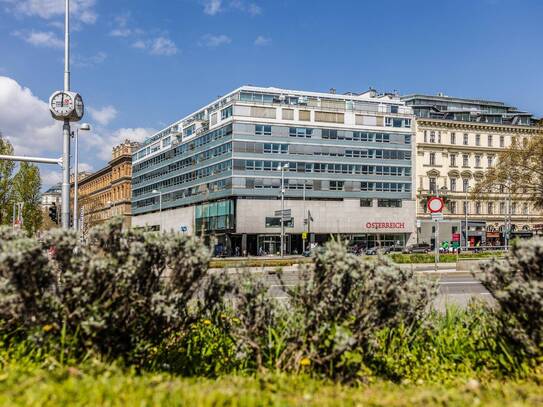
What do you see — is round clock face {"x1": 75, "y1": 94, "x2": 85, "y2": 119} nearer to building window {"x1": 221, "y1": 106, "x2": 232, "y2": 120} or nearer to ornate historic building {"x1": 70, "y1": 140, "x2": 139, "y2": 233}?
building window {"x1": 221, "y1": 106, "x2": 232, "y2": 120}

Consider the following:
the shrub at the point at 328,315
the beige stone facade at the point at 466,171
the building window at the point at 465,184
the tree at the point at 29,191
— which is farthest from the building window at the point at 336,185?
the shrub at the point at 328,315

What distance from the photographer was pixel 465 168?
78812 mm

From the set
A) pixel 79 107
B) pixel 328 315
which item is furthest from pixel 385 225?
pixel 328 315

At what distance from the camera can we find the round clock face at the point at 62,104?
13.6 meters

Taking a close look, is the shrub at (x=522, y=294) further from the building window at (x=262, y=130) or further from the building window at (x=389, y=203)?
the building window at (x=389, y=203)

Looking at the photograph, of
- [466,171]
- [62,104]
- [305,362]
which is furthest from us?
[466,171]

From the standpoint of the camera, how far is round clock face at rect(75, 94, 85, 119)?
Result: 13738 mm

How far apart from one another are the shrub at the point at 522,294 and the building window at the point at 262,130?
2255 inches

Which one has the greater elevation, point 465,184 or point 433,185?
point 465,184

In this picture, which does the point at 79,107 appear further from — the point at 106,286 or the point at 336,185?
the point at 336,185

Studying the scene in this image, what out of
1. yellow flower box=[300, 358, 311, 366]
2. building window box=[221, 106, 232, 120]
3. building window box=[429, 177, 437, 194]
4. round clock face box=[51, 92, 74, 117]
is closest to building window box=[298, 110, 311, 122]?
building window box=[221, 106, 232, 120]

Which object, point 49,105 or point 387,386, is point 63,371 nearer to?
point 387,386

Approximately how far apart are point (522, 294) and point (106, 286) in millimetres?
4077

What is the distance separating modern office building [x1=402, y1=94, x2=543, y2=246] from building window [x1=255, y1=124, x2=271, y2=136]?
25.1m
